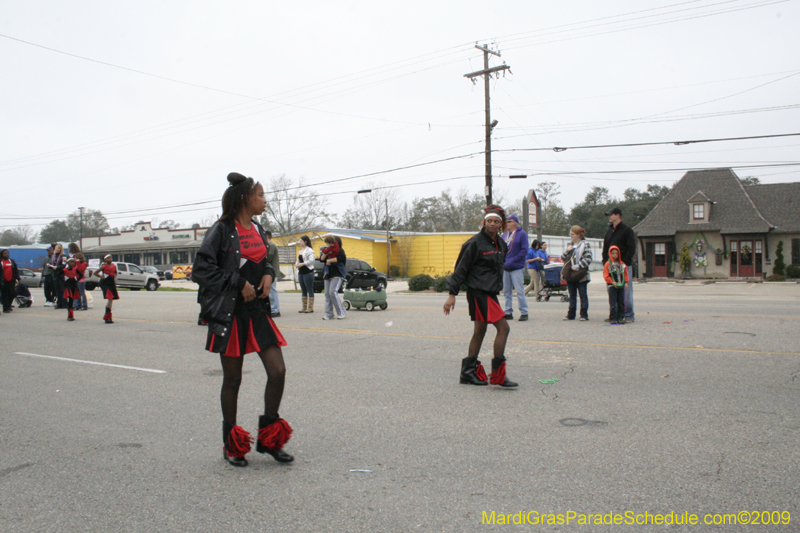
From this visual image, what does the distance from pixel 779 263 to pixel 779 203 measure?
5155 mm

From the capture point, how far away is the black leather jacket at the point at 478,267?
242 inches

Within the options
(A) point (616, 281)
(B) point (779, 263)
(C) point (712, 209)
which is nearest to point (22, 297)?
(A) point (616, 281)

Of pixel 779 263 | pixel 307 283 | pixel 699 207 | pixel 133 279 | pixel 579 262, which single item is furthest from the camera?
pixel 699 207

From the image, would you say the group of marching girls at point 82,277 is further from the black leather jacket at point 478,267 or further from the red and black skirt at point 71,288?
the black leather jacket at point 478,267

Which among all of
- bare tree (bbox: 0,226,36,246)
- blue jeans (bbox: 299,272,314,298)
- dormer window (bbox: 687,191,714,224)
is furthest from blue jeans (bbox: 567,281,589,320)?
bare tree (bbox: 0,226,36,246)

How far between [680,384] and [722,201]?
3777cm

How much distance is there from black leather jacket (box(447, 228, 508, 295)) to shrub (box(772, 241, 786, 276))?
35327 millimetres

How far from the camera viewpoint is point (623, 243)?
10.5m

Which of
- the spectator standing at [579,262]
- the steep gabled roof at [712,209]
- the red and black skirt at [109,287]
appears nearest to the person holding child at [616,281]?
the spectator standing at [579,262]

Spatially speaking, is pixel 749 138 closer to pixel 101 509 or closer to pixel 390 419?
pixel 390 419

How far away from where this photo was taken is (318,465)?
4.06 m

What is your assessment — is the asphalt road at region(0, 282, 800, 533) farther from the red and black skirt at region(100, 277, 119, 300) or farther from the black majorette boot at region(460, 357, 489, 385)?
the red and black skirt at region(100, 277, 119, 300)

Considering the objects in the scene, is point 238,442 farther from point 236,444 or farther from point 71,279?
point 71,279


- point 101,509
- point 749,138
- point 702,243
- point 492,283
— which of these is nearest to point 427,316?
point 492,283
